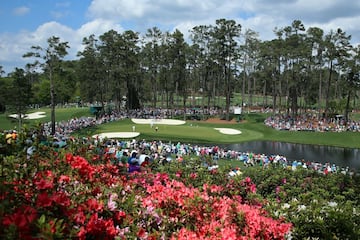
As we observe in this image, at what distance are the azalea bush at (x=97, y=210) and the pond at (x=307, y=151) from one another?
85.5 ft

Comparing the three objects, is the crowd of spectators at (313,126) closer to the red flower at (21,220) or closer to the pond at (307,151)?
the pond at (307,151)

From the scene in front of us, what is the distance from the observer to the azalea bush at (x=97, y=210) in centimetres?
310

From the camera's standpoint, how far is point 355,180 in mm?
13430

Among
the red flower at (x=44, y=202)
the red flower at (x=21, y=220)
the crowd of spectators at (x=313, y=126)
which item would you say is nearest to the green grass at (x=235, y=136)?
the crowd of spectators at (x=313, y=126)

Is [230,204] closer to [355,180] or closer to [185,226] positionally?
[185,226]

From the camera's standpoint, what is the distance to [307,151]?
33562 millimetres

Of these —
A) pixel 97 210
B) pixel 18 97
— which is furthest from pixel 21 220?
pixel 18 97

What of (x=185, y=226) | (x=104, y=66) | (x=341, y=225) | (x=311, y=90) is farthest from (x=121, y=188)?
(x=311, y=90)

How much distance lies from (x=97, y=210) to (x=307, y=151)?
107ft

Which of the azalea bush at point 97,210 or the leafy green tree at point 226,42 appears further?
the leafy green tree at point 226,42

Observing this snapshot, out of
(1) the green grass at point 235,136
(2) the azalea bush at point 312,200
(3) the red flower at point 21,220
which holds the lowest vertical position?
(1) the green grass at point 235,136

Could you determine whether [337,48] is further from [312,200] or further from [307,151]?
[312,200]

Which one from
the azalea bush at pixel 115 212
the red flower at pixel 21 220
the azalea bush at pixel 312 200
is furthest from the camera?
the azalea bush at pixel 312 200

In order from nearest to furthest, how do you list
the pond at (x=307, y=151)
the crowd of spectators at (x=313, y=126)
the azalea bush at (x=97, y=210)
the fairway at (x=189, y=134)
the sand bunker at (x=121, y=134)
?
the azalea bush at (x=97, y=210) < the pond at (x=307, y=151) < the sand bunker at (x=121, y=134) < the fairway at (x=189, y=134) < the crowd of spectators at (x=313, y=126)
